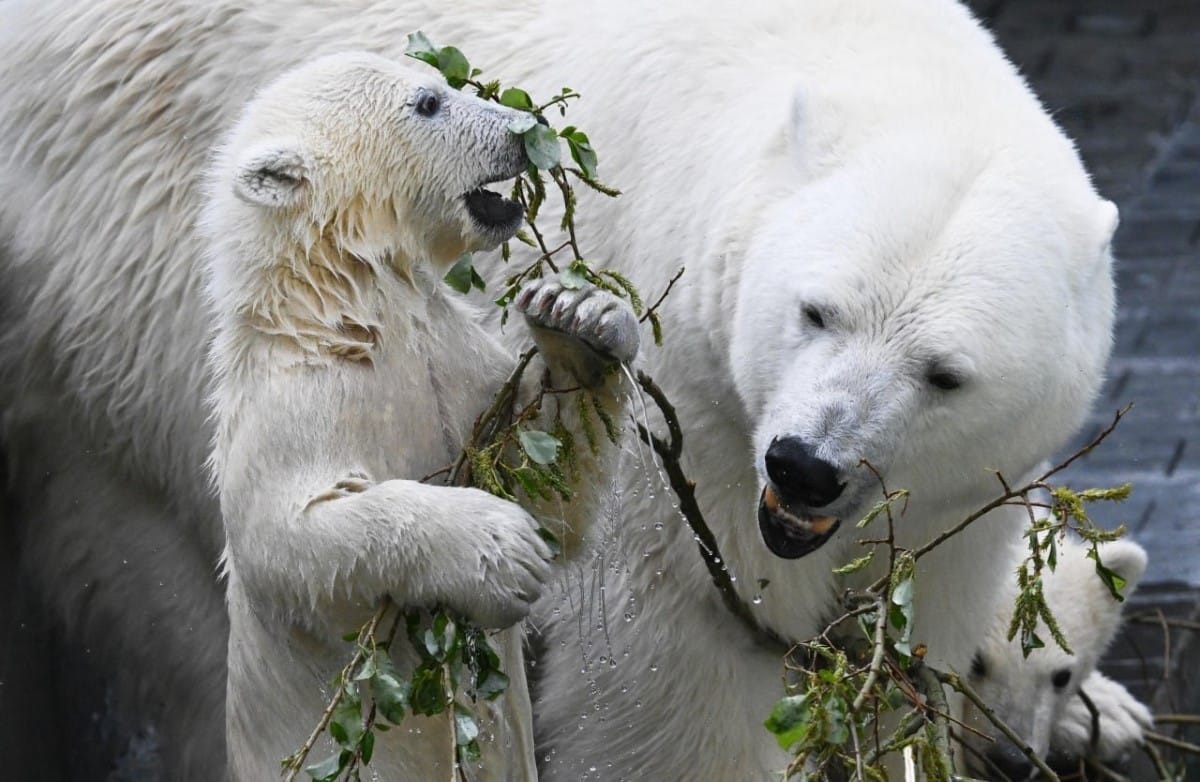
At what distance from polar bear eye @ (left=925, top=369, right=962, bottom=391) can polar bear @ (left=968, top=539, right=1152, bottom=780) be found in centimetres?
163

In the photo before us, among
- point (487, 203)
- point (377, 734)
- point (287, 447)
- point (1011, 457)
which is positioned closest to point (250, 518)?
point (287, 447)

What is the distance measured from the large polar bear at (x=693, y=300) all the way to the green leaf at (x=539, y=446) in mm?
503

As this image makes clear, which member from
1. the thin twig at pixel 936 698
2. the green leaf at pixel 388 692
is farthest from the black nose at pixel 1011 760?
the green leaf at pixel 388 692

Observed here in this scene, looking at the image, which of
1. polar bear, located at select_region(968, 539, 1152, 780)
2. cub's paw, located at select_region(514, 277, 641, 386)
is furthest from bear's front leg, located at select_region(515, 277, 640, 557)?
polar bear, located at select_region(968, 539, 1152, 780)

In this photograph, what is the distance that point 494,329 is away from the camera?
4.30 metres

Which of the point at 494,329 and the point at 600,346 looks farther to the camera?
the point at 494,329

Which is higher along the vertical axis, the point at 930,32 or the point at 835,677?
the point at 930,32

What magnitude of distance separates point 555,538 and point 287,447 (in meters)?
0.50

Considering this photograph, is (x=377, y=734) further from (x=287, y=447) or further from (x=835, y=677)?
(x=835, y=677)

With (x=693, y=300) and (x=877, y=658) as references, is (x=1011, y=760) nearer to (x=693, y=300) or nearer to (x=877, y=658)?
(x=693, y=300)

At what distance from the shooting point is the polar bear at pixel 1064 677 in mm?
5219

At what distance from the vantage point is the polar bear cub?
10.1ft

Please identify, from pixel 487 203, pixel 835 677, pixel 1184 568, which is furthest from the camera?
pixel 1184 568

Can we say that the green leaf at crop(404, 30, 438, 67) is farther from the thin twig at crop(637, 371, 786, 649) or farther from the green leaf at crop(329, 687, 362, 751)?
the green leaf at crop(329, 687, 362, 751)
